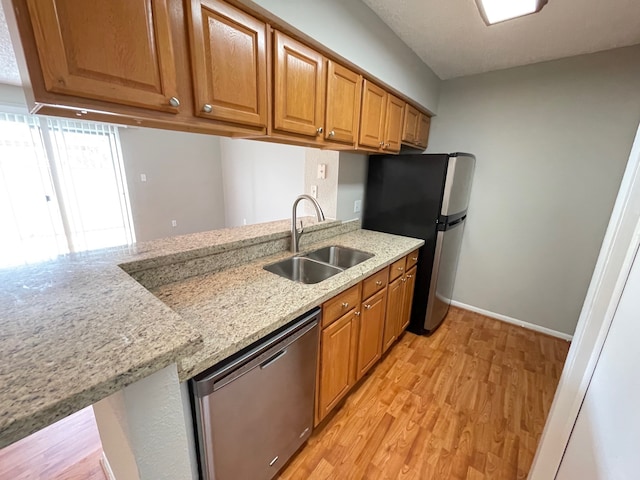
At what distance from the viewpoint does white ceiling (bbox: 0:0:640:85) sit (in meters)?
1.48

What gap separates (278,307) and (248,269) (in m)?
0.48

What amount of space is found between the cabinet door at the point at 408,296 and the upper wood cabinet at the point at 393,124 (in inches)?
41.4

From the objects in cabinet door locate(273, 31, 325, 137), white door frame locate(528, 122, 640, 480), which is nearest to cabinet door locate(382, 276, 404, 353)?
white door frame locate(528, 122, 640, 480)

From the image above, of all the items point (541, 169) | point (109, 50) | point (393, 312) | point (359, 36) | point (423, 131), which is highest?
point (359, 36)

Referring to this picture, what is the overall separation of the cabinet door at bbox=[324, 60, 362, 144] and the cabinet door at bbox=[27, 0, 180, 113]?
2.75 feet

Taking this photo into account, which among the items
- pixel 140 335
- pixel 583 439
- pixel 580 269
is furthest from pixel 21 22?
pixel 580 269

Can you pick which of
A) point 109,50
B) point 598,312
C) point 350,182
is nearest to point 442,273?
point 350,182

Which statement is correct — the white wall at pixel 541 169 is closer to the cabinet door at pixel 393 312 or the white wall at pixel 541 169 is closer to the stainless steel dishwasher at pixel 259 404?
the cabinet door at pixel 393 312

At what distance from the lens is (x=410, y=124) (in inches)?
92.8

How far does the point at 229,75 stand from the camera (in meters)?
1.03

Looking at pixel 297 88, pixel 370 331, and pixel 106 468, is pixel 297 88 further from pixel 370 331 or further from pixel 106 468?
pixel 106 468

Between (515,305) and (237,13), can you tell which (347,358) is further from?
(515,305)

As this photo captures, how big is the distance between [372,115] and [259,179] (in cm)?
253

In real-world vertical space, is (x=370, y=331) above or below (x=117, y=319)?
below
